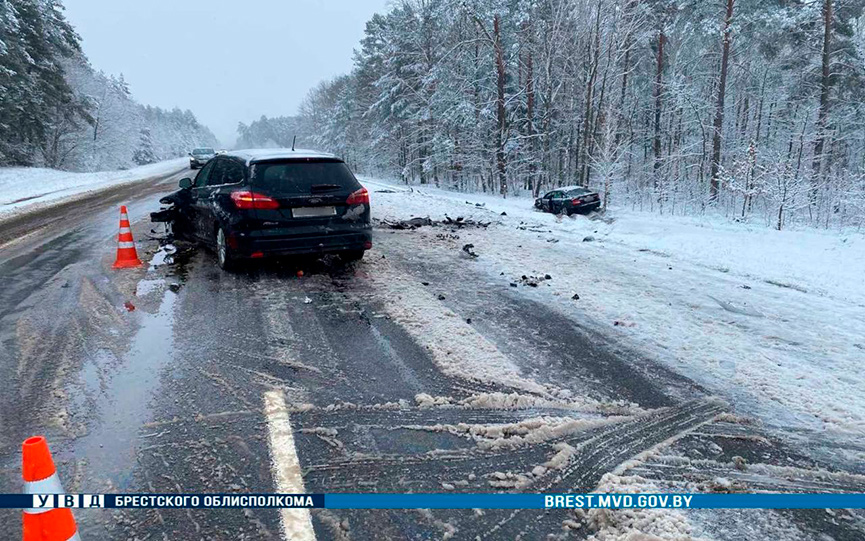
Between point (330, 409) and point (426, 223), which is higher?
point (426, 223)

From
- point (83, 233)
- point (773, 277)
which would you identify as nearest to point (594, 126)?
point (773, 277)

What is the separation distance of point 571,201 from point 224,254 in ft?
55.4

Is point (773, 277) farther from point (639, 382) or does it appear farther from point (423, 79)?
point (423, 79)

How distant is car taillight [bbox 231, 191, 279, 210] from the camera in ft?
21.1

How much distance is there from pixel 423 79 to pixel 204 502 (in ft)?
110

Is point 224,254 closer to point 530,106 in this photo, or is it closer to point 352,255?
point 352,255

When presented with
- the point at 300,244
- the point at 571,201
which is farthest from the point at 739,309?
the point at 571,201

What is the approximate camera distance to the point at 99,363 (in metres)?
4.05

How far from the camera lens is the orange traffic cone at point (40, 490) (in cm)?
172

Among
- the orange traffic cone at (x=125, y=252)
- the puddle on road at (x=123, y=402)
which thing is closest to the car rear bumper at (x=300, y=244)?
the puddle on road at (x=123, y=402)

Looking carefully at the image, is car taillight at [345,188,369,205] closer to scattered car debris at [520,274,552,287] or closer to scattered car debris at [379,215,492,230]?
scattered car debris at [520,274,552,287]

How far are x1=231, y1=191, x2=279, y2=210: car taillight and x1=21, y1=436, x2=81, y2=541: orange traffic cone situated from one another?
495 cm

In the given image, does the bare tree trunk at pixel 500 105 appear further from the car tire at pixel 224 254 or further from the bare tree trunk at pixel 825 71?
the car tire at pixel 224 254

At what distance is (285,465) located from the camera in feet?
8.93
